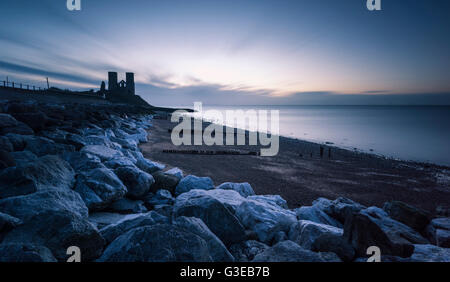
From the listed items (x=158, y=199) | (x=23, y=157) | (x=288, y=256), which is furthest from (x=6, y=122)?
(x=288, y=256)

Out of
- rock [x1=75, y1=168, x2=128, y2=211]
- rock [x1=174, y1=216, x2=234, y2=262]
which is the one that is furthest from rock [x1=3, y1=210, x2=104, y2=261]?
rock [x1=75, y1=168, x2=128, y2=211]

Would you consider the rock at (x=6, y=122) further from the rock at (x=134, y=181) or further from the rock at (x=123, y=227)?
the rock at (x=123, y=227)

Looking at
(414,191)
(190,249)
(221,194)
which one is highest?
(190,249)

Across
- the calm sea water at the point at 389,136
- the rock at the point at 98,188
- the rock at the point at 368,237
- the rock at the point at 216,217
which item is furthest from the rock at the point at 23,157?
the calm sea water at the point at 389,136

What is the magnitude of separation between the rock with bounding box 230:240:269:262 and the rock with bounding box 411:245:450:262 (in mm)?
1823

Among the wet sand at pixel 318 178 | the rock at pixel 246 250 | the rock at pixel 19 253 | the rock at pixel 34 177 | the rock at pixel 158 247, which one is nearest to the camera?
the rock at pixel 19 253

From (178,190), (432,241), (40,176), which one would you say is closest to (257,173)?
(178,190)

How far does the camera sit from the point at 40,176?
10.4ft

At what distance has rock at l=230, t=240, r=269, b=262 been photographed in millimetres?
2633

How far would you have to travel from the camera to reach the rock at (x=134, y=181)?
442cm

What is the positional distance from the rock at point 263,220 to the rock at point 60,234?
225 cm
